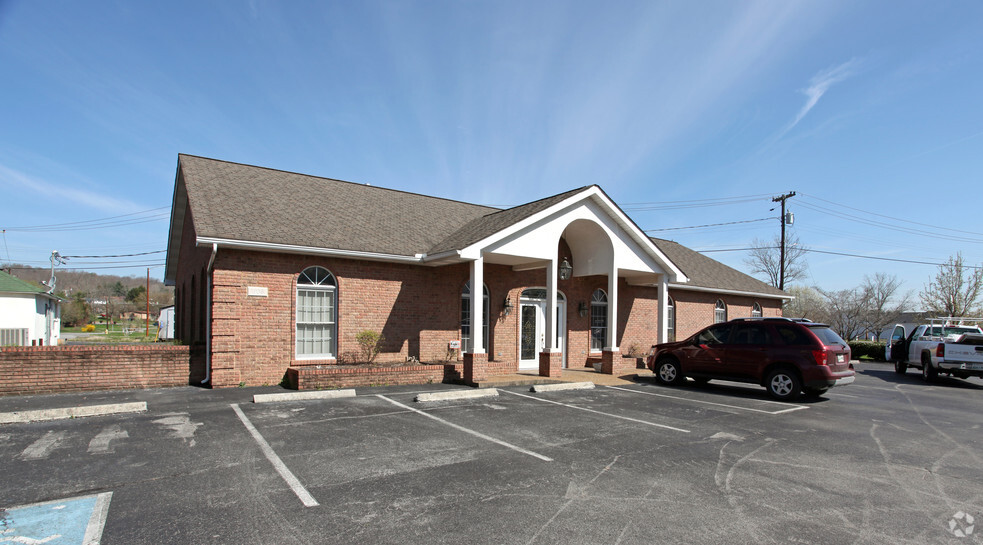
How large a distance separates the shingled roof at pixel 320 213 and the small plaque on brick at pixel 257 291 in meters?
1.15

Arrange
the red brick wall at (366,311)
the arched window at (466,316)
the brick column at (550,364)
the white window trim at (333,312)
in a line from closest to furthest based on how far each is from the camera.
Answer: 1. the red brick wall at (366,311)
2. the white window trim at (333,312)
3. the brick column at (550,364)
4. the arched window at (466,316)

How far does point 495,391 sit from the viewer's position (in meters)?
11.5

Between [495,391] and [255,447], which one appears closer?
[255,447]

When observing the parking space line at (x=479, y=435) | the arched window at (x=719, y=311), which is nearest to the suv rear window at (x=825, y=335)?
the parking space line at (x=479, y=435)

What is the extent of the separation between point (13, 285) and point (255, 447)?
26420mm

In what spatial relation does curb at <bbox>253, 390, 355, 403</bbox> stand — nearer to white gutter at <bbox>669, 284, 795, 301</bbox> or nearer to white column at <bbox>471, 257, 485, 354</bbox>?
white column at <bbox>471, 257, 485, 354</bbox>

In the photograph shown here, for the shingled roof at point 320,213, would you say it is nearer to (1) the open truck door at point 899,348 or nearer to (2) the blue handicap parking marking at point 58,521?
(2) the blue handicap parking marking at point 58,521

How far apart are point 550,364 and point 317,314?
250 inches

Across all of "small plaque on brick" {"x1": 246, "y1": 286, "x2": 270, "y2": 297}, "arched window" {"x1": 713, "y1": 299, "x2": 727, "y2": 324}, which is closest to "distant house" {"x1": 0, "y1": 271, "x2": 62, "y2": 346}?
"small plaque on brick" {"x1": 246, "y1": 286, "x2": 270, "y2": 297}

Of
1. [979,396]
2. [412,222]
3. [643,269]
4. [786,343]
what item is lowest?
[979,396]

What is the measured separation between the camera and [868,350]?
2844 centimetres

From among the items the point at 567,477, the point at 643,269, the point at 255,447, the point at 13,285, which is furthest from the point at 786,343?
the point at 13,285

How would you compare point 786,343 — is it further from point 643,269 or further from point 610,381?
point 643,269

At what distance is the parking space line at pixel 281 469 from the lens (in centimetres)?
501
